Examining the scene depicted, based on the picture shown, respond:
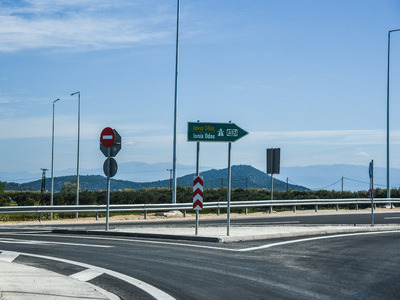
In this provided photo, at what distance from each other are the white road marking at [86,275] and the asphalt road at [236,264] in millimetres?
191

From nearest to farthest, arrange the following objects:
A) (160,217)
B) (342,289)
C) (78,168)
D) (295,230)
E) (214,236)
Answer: (342,289) → (214,236) → (295,230) → (160,217) → (78,168)

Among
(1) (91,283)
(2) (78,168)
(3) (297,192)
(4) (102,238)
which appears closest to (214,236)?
(4) (102,238)

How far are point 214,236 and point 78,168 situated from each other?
34.4 meters

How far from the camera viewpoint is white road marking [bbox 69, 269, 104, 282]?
1023 cm

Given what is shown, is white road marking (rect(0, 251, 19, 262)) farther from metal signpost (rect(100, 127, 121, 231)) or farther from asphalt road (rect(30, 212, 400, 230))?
asphalt road (rect(30, 212, 400, 230))

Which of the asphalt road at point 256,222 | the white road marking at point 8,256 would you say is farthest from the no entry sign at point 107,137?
the white road marking at point 8,256

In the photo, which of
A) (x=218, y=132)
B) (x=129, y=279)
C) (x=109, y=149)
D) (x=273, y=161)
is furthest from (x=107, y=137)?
(x=273, y=161)

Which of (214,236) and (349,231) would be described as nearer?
(214,236)

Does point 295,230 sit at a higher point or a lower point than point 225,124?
lower


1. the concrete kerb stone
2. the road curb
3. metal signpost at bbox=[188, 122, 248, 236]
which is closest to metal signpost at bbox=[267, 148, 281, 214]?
the concrete kerb stone

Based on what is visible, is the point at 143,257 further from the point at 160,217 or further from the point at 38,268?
the point at 160,217

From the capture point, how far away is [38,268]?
36.5ft

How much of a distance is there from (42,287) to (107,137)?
1083cm

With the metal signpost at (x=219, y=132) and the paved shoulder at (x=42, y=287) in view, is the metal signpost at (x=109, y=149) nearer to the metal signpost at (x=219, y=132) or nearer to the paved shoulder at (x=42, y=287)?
the metal signpost at (x=219, y=132)
